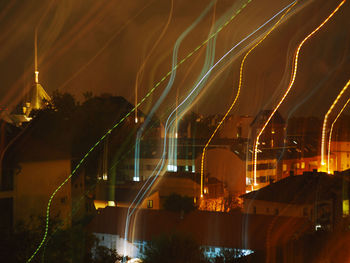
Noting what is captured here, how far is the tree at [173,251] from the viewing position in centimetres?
714

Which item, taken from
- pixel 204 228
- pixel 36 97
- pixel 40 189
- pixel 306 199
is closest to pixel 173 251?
pixel 204 228

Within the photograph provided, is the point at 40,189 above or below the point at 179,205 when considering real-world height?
above

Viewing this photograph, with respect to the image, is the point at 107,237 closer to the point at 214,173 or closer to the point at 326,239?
the point at 326,239

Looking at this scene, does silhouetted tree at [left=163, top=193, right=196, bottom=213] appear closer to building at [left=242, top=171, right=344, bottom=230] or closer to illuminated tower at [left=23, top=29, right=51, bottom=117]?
building at [left=242, top=171, right=344, bottom=230]

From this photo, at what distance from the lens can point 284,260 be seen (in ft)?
19.1

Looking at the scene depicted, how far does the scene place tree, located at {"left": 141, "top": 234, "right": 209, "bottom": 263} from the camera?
281 inches

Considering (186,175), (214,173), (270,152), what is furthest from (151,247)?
(270,152)

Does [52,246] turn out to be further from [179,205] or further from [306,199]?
[306,199]

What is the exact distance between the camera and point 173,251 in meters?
7.18

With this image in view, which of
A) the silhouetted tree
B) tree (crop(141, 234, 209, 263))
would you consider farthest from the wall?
the silhouetted tree

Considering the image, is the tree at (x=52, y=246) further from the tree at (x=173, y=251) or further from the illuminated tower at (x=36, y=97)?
the illuminated tower at (x=36, y=97)

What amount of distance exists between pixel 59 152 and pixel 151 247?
18.0 feet

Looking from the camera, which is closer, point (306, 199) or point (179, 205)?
point (306, 199)

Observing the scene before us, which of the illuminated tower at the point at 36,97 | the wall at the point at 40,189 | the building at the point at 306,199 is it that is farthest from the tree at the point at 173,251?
the illuminated tower at the point at 36,97
